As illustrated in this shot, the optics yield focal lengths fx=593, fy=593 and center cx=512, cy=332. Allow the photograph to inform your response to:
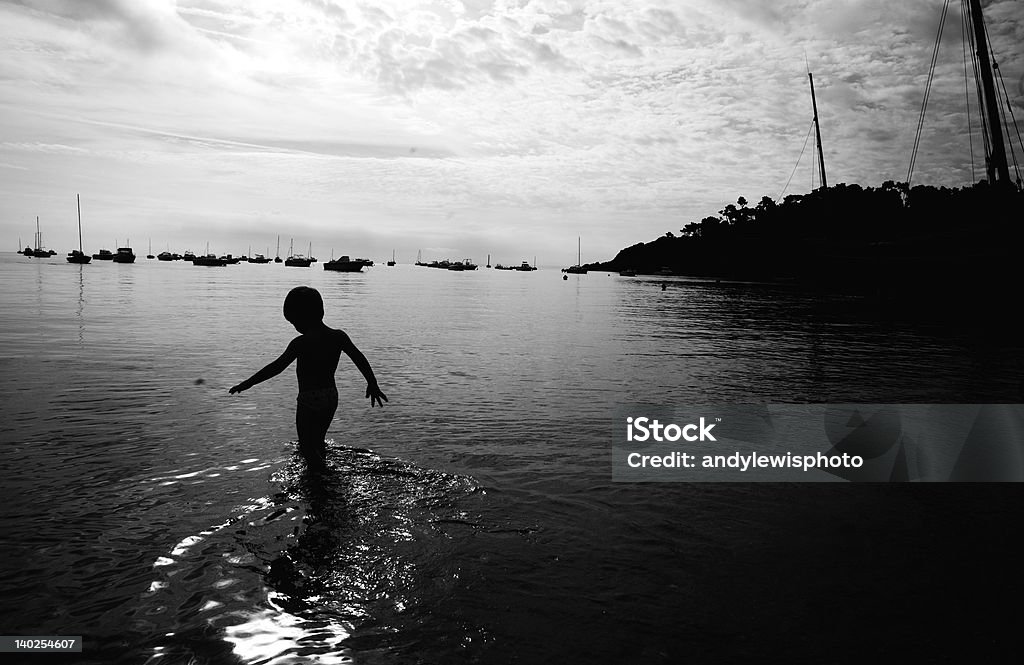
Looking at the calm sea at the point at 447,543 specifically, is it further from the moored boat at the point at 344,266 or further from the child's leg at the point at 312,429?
the moored boat at the point at 344,266

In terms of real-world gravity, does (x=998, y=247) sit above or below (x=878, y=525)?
above

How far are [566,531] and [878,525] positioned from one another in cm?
285

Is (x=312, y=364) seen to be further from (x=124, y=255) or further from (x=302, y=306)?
(x=124, y=255)

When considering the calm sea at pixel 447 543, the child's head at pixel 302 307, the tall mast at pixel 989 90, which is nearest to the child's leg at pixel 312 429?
the calm sea at pixel 447 543

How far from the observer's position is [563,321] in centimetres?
3070

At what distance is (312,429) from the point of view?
6.45m

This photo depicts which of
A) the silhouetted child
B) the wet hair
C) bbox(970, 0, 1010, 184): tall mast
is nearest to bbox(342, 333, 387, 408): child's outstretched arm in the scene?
the silhouetted child

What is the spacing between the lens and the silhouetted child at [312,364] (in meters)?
6.09

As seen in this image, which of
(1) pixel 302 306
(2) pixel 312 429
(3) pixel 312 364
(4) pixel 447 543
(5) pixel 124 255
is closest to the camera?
(4) pixel 447 543

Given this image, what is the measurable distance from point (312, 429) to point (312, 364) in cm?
77

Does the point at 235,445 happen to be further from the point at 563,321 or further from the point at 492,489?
the point at 563,321

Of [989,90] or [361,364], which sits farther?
[989,90]

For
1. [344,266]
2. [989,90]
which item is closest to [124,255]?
[344,266]

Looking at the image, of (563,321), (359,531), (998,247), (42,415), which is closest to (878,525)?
(359,531)
